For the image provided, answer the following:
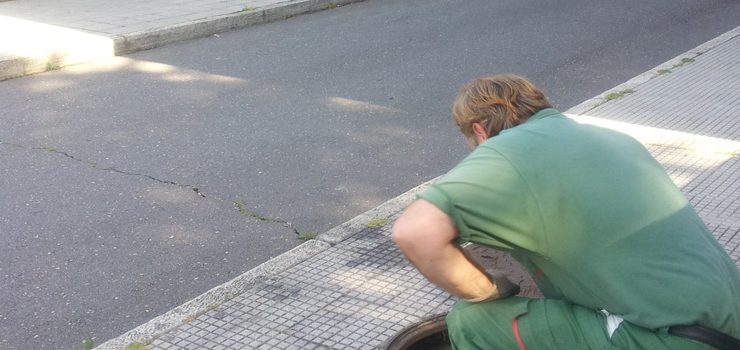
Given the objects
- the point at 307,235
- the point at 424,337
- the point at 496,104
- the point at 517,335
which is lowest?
the point at 307,235

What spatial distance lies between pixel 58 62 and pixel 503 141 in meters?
7.19

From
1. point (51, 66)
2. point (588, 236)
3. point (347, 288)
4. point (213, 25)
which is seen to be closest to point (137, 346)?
point (347, 288)

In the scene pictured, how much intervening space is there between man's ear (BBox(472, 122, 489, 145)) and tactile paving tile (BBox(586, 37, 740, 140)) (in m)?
4.33

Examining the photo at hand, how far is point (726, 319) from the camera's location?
8.11ft

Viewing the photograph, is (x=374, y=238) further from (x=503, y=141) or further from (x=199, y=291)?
(x=503, y=141)

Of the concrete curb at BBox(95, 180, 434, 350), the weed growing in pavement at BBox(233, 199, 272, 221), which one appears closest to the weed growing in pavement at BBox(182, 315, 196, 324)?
the concrete curb at BBox(95, 180, 434, 350)

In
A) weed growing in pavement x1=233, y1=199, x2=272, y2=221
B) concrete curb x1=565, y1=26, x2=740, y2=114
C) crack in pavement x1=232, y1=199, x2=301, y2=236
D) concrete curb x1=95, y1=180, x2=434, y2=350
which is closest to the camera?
concrete curb x1=95, y1=180, x2=434, y2=350

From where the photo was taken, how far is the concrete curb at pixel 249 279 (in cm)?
388

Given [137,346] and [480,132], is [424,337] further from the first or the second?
[137,346]

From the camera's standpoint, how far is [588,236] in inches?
95.7

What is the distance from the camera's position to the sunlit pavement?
3846 mm

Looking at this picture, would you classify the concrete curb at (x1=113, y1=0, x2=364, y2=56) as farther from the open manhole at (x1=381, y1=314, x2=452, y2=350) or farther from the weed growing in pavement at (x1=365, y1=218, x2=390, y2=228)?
the open manhole at (x1=381, y1=314, x2=452, y2=350)

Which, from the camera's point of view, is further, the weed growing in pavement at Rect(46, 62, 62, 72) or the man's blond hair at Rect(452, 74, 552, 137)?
the weed growing in pavement at Rect(46, 62, 62, 72)

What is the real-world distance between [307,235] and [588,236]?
9.05 feet
